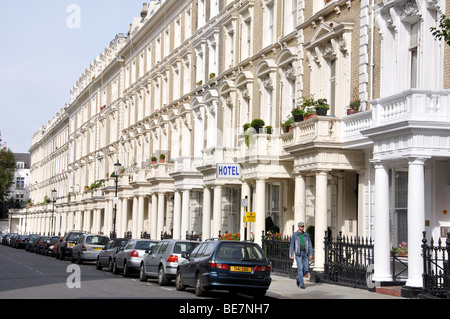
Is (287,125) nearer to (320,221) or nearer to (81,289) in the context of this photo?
(320,221)

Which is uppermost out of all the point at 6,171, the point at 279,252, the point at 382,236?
the point at 6,171

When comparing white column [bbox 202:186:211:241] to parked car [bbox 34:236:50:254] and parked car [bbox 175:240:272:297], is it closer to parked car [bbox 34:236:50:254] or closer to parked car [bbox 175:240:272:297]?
parked car [bbox 175:240:272:297]

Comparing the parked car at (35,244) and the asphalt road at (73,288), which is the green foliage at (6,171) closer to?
the parked car at (35,244)

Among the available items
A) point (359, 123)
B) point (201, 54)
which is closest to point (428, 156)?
point (359, 123)

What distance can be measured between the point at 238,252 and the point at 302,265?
2.60m

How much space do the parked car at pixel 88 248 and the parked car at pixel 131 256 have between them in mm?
8681

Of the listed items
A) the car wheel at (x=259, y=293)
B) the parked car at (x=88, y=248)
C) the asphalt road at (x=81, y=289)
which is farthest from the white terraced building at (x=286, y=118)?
the asphalt road at (x=81, y=289)

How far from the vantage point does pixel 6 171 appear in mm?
121812

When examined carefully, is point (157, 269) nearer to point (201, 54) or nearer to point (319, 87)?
point (319, 87)

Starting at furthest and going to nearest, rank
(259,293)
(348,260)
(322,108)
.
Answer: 1. (322,108)
2. (348,260)
3. (259,293)

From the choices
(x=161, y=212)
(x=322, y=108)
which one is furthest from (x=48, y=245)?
(x=322, y=108)

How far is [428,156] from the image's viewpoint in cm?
1900

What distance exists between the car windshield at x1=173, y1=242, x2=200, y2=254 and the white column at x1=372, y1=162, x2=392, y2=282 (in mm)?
6217
